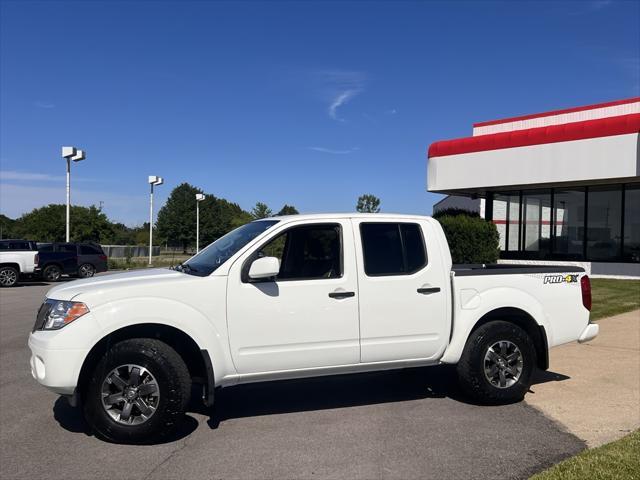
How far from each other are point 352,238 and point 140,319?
2.04 meters

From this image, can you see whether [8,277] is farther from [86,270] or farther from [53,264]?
[86,270]

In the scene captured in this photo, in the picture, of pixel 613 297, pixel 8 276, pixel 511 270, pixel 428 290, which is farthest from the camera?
pixel 8 276

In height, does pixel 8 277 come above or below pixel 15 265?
below

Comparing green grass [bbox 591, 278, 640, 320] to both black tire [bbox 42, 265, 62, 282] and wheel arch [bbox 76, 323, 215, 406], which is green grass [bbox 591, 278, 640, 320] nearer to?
wheel arch [bbox 76, 323, 215, 406]

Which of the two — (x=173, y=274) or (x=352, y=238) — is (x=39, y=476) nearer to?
(x=173, y=274)

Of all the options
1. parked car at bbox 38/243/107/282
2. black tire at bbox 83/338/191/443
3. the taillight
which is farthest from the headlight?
parked car at bbox 38/243/107/282

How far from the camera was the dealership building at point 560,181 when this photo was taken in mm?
20672

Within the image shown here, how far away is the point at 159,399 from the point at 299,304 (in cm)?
141

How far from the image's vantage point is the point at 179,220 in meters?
79.0

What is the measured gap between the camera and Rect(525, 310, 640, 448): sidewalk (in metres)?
5.17

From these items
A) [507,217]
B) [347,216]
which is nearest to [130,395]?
[347,216]

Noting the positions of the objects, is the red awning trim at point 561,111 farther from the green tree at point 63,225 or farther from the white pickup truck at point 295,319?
the green tree at point 63,225

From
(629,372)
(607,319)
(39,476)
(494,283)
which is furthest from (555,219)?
(39,476)

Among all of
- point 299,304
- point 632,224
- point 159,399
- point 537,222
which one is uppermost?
point 537,222
